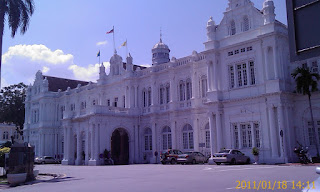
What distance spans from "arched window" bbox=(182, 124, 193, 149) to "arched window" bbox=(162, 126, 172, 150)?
2042 mm

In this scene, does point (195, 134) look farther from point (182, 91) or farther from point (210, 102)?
point (182, 91)

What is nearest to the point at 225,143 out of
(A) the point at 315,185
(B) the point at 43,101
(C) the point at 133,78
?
(C) the point at 133,78

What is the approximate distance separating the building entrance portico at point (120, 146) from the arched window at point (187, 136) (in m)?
8.29

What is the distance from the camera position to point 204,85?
1379 inches

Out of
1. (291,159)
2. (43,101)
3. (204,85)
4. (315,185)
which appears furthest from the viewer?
(43,101)

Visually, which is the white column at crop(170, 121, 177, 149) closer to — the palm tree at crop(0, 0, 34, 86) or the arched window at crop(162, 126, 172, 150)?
Answer: the arched window at crop(162, 126, 172, 150)

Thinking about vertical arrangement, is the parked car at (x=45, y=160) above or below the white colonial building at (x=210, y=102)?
below

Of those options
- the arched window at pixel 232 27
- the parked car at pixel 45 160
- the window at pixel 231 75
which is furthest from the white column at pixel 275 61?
the parked car at pixel 45 160

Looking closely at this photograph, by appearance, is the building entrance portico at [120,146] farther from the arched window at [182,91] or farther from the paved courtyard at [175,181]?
the paved courtyard at [175,181]

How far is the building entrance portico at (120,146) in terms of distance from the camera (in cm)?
4150

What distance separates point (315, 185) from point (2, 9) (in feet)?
87.6

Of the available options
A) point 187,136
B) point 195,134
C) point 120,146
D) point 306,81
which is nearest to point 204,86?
point 195,134

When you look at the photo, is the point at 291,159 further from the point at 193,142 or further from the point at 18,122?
the point at 18,122

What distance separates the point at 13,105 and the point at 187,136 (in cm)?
4082
